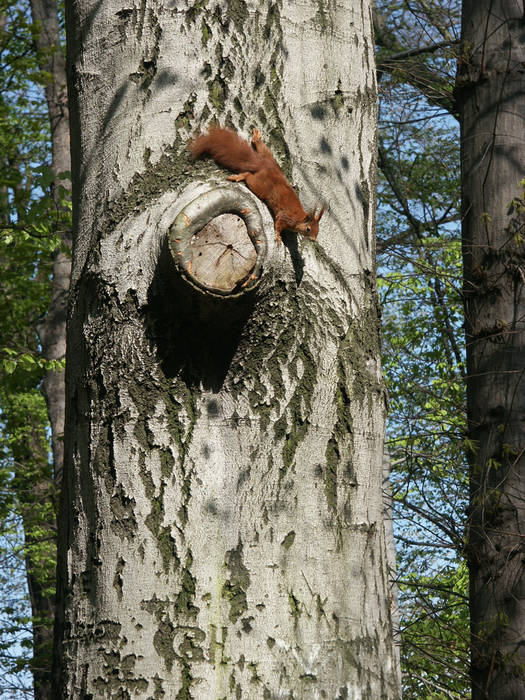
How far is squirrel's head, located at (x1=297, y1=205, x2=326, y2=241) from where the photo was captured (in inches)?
57.8

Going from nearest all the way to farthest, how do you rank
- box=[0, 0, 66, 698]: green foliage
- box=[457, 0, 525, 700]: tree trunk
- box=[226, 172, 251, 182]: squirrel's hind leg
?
box=[226, 172, 251, 182]: squirrel's hind leg
box=[457, 0, 525, 700]: tree trunk
box=[0, 0, 66, 698]: green foliage

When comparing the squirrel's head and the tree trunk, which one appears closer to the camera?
the squirrel's head

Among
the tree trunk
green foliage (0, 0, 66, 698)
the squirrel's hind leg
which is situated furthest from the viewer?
green foliage (0, 0, 66, 698)

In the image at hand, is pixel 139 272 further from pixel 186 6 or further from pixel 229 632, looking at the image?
pixel 229 632

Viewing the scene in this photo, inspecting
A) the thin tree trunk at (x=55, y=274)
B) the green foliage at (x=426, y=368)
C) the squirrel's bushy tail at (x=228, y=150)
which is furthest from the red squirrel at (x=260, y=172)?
the thin tree trunk at (x=55, y=274)

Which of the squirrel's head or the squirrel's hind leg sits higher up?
the squirrel's hind leg

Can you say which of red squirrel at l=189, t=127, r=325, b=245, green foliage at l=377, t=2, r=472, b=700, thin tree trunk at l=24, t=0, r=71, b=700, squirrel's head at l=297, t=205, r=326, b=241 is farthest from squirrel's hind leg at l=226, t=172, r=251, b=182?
thin tree trunk at l=24, t=0, r=71, b=700

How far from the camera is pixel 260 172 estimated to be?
1407mm

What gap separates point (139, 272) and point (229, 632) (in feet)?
2.15

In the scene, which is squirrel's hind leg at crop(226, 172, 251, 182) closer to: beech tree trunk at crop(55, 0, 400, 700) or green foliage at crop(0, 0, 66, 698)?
beech tree trunk at crop(55, 0, 400, 700)

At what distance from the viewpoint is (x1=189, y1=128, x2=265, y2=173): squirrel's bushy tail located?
1.40 m

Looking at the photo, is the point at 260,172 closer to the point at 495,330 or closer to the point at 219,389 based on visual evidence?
the point at 219,389

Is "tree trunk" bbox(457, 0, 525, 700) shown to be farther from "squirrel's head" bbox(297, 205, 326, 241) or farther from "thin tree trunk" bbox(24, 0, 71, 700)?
"thin tree trunk" bbox(24, 0, 71, 700)

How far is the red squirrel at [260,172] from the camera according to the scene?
1.40 m
